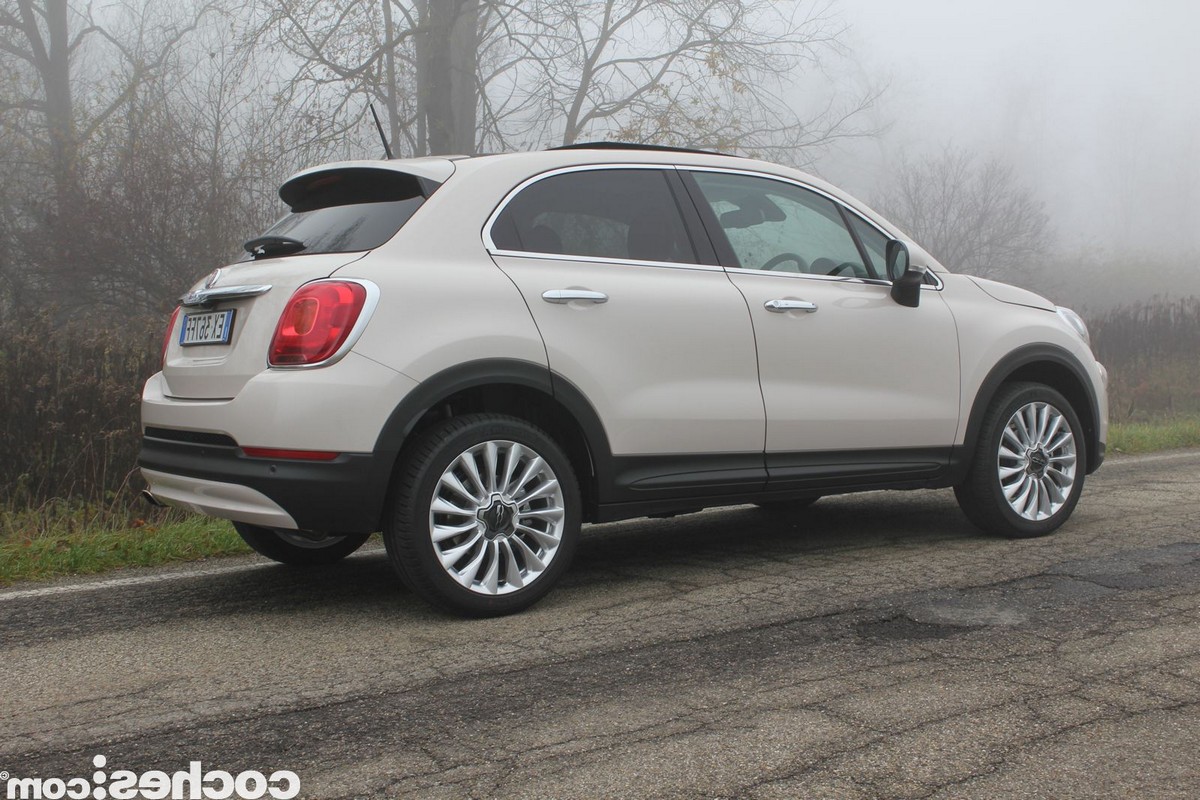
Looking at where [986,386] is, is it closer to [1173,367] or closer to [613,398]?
[613,398]

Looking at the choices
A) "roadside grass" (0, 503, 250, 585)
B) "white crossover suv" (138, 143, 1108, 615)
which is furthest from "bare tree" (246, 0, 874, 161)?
"white crossover suv" (138, 143, 1108, 615)

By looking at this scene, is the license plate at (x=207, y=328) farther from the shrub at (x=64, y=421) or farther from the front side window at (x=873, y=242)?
the front side window at (x=873, y=242)

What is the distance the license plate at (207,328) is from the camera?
4246 millimetres

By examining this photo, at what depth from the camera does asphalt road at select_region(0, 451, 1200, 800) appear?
9.13ft

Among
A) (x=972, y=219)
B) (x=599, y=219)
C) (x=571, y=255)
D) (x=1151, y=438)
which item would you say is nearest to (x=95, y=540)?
(x=571, y=255)

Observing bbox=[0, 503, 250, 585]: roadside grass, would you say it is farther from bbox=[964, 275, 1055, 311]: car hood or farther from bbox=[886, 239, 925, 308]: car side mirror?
bbox=[964, 275, 1055, 311]: car hood

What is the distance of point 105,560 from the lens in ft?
17.9

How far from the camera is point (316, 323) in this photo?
398cm

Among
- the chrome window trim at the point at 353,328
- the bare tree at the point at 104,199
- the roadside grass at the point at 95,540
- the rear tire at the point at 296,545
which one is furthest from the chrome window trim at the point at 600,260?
the bare tree at the point at 104,199

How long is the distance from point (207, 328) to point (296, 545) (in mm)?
1301

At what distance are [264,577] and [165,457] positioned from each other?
94 centimetres

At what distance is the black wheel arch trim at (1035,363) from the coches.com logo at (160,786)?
3.95m

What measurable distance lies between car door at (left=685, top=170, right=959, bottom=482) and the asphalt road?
0.53 metres

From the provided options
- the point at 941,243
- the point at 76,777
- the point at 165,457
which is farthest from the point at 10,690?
the point at 941,243
